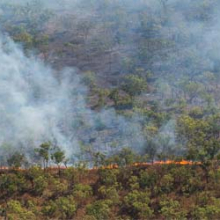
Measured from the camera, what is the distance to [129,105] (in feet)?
189

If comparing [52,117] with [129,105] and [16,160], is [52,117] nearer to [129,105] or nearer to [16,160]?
[129,105]

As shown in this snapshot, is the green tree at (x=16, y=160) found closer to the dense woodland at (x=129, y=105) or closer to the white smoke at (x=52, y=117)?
the dense woodland at (x=129, y=105)

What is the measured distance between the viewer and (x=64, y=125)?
5528cm

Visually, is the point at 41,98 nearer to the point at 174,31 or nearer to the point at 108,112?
the point at 108,112

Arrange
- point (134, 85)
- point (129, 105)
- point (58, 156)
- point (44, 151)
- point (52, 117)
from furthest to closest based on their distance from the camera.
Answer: point (134, 85)
point (129, 105)
point (52, 117)
point (44, 151)
point (58, 156)

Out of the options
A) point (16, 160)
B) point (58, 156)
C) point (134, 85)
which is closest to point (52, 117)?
point (16, 160)

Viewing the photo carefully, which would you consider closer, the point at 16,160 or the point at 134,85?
the point at 16,160

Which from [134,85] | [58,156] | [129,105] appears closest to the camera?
[58,156]

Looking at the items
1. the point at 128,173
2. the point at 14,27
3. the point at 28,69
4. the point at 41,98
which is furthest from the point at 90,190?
the point at 14,27

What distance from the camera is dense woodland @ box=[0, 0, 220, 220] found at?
41.0 meters

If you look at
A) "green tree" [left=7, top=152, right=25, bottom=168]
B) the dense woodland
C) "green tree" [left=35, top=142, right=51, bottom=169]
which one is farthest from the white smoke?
"green tree" [left=7, top=152, right=25, bottom=168]

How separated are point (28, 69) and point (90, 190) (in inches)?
1147

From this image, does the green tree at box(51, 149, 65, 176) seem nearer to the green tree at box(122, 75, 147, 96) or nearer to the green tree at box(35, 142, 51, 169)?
the green tree at box(35, 142, 51, 169)

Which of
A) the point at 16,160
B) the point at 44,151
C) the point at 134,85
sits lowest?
the point at 16,160
